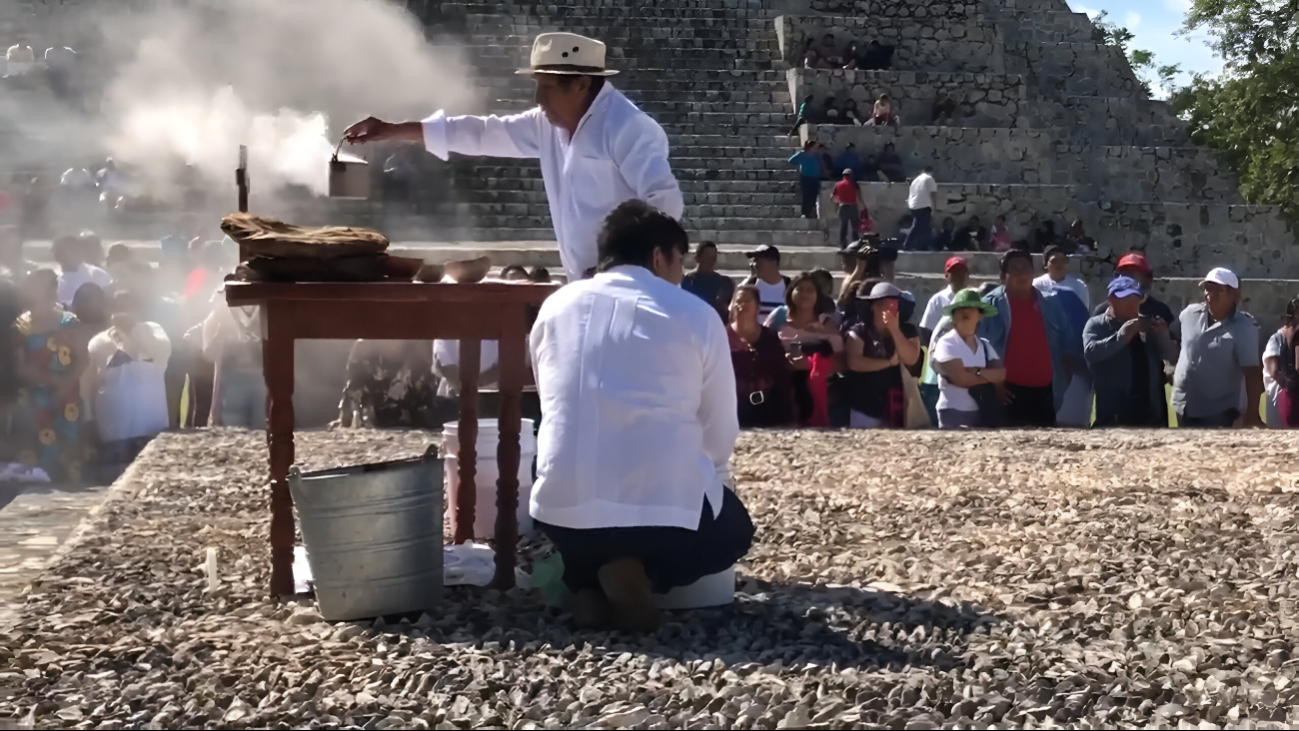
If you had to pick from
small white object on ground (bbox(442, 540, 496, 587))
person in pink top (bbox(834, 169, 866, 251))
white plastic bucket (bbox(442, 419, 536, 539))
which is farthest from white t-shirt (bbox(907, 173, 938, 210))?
small white object on ground (bbox(442, 540, 496, 587))

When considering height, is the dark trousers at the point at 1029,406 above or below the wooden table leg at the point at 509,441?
below

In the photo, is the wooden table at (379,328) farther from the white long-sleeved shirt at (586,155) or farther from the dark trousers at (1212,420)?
the dark trousers at (1212,420)

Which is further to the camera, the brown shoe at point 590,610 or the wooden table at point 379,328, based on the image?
the wooden table at point 379,328

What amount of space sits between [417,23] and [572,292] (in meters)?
22.6

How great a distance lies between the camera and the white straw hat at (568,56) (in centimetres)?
513

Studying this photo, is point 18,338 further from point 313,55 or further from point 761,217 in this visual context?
point 313,55

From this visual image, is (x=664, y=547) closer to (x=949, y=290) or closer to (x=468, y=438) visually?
(x=468, y=438)

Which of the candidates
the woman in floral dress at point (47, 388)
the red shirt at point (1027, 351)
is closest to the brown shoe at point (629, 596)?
the woman in floral dress at point (47, 388)

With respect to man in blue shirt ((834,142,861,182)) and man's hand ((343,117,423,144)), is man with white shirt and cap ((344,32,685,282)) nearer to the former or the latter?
man's hand ((343,117,423,144))

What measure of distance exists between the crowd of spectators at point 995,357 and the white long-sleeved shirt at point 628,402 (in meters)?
5.30

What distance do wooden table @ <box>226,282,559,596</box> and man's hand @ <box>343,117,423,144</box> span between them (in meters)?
0.82

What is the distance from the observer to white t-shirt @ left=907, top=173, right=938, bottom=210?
68.0ft

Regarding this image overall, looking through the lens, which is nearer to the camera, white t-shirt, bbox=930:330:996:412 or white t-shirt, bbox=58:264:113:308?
white t-shirt, bbox=930:330:996:412

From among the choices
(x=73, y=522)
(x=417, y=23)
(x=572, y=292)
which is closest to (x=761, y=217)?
(x=417, y=23)
